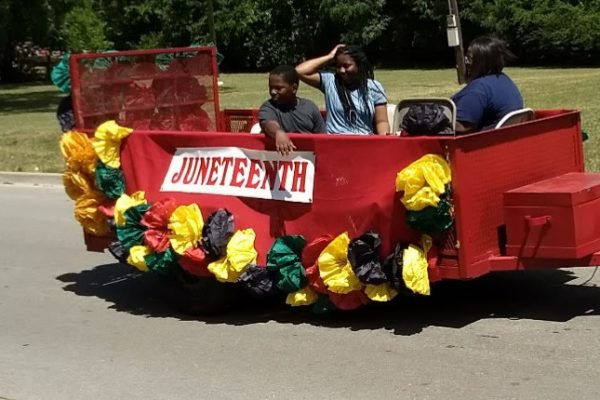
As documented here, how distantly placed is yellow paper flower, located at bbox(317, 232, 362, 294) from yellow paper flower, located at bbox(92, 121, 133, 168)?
182 cm

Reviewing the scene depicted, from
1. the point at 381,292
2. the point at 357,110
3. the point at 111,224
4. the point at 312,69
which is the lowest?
the point at 381,292

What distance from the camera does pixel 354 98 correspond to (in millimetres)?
6848

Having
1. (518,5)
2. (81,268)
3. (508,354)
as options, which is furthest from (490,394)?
(518,5)

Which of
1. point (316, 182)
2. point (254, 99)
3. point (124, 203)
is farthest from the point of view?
point (254, 99)

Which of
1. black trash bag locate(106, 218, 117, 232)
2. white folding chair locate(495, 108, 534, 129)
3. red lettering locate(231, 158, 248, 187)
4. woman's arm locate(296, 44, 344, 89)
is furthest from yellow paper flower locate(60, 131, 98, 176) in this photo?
white folding chair locate(495, 108, 534, 129)

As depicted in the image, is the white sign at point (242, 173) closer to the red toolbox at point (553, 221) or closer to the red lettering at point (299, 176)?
the red lettering at point (299, 176)

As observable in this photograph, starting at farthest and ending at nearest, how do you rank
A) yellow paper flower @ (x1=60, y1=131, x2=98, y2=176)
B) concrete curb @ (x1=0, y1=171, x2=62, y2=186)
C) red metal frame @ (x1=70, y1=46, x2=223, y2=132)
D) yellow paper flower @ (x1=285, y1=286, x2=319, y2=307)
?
1. concrete curb @ (x1=0, y1=171, x2=62, y2=186)
2. red metal frame @ (x1=70, y1=46, x2=223, y2=132)
3. yellow paper flower @ (x1=60, y1=131, x2=98, y2=176)
4. yellow paper flower @ (x1=285, y1=286, x2=319, y2=307)

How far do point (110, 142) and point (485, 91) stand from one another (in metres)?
2.55

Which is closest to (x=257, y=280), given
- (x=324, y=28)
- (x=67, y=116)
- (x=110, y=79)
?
(x=110, y=79)

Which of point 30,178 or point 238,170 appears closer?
point 238,170

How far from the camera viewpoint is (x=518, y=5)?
1671 inches

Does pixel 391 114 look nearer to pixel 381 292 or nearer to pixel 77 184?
pixel 381 292

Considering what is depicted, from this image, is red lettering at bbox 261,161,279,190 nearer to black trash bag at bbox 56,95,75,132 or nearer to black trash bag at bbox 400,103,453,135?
black trash bag at bbox 400,103,453,135

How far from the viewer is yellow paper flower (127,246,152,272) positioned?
21.9 ft
